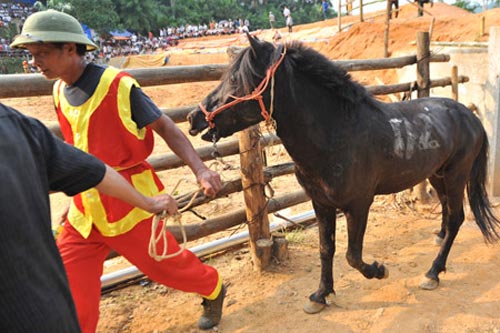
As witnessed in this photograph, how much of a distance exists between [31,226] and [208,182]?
3.23 ft

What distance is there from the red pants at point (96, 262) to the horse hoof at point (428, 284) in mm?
2068

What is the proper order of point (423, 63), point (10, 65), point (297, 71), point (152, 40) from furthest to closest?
point (152, 40) → point (10, 65) → point (423, 63) → point (297, 71)

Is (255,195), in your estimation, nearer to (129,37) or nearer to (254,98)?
(254,98)

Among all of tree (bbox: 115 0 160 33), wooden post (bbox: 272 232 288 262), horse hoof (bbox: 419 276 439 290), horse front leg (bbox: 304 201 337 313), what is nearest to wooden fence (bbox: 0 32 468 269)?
wooden post (bbox: 272 232 288 262)

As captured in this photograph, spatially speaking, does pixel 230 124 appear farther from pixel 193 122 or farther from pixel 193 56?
pixel 193 56

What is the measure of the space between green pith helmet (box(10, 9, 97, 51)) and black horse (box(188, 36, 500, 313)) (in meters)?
0.86

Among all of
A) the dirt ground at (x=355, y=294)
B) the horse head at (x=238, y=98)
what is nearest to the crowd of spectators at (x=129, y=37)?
the dirt ground at (x=355, y=294)

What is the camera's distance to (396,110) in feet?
10.9

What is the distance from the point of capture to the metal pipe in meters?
3.31

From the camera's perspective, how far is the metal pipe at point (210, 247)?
130 inches

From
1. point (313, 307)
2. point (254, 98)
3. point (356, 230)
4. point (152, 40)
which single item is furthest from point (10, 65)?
point (356, 230)

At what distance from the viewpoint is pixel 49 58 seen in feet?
6.48

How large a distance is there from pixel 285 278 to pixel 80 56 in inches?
98.9

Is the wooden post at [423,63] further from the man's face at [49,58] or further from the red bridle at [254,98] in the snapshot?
the man's face at [49,58]
